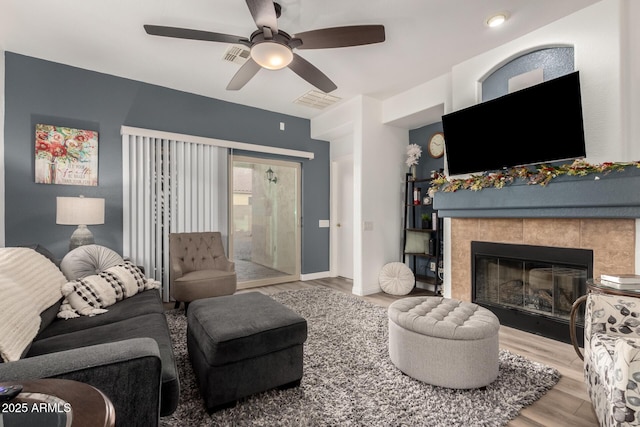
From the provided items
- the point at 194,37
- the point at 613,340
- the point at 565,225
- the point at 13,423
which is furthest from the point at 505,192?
the point at 13,423

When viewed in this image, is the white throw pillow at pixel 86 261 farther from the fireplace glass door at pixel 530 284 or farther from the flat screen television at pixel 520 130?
the fireplace glass door at pixel 530 284

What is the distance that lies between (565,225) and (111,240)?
15.7ft

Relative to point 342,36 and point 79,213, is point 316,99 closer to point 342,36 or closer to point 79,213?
point 342,36

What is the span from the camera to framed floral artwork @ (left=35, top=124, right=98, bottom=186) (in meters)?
3.23

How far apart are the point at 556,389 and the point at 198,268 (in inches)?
140

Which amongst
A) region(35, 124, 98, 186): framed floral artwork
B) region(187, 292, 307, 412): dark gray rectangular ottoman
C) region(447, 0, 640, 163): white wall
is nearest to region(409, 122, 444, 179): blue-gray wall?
region(447, 0, 640, 163): white wall

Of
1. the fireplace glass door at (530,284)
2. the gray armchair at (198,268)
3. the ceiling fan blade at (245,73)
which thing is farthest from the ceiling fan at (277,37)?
the fireplace glass door at (530,284)

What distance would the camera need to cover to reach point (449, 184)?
331 centimetres

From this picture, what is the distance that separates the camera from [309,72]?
2635mm

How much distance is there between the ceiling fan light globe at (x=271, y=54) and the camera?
2.18 meters

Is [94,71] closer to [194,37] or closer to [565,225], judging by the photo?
[194,37]

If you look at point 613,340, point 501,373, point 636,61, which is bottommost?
point 501,373

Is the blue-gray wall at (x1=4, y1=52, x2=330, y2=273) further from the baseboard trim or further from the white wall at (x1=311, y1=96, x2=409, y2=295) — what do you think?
the baseboard trim

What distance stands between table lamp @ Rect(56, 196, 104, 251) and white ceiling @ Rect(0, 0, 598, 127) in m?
1.57
